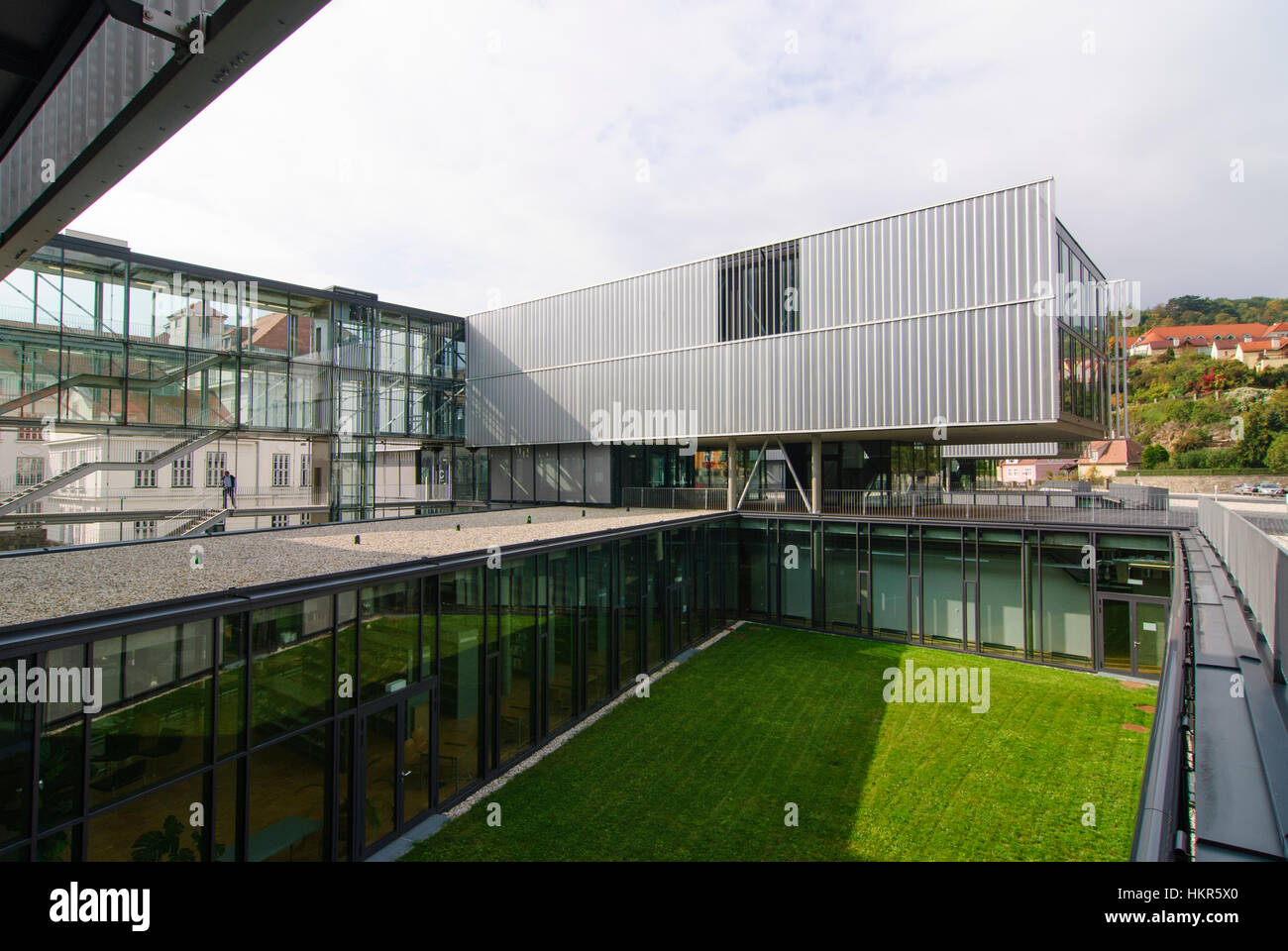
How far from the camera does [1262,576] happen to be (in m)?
5.09

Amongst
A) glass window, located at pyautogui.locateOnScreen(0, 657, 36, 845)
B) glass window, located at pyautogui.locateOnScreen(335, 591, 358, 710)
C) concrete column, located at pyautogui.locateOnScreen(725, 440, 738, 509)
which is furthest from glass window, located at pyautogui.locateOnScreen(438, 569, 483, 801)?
concrete column, located at pyautogui.locateOnScreen(725, 440, 738, 509)

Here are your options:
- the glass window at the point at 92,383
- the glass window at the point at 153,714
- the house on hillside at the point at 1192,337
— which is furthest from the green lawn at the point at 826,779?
the house on hillside at the point at 1192,337

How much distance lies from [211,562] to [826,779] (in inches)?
412

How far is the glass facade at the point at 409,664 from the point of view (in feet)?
18.7

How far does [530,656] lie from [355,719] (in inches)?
148

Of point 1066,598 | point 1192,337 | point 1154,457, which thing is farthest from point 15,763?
point 1192,337

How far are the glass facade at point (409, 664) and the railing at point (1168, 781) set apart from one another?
734 centimetres

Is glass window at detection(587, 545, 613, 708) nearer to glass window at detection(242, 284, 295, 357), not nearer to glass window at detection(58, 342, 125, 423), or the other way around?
glass window at detection(58, 342, 125, 423)

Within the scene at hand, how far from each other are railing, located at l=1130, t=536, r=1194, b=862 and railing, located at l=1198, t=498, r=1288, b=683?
0.72 m

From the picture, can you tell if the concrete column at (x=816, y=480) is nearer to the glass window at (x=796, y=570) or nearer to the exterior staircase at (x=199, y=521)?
the glass window at (x=796, y=570)
